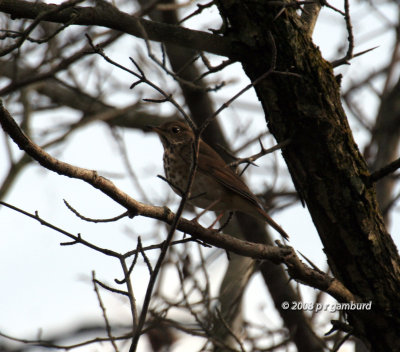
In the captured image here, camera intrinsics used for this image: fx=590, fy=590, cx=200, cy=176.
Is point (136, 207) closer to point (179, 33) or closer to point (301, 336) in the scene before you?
point (179, 33)

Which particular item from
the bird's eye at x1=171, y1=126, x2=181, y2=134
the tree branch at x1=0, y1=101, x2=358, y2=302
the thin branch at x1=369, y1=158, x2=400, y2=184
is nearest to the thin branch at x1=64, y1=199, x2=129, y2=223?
the tree branch at x1=0, y1=101, x2=358, y2=302

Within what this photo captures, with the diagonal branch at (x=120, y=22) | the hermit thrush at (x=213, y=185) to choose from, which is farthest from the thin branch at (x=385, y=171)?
the hermit thrush at (x=213, y=185)

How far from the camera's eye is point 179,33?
3715 millimetres

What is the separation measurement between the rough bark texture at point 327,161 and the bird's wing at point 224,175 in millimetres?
1809

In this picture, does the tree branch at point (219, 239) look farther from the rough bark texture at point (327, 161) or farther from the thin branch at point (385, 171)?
the thin branch at point (385, 171)

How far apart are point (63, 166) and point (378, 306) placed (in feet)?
6.83

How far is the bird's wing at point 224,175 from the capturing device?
5539 mm

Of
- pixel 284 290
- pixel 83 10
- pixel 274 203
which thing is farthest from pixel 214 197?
pixel 83 10

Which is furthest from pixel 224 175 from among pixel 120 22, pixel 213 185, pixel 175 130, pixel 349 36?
pixel 120 22

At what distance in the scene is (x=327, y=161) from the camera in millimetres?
Result: 3660

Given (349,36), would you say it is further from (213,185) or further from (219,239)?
(213,185)

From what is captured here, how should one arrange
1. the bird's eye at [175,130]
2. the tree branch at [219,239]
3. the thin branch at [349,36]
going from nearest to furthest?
the tree branch at [219,239], the thin branch at [349,36], the bird's eye at [175,130]

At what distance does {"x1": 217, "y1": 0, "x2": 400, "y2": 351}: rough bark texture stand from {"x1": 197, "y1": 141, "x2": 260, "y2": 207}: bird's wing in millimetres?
1809

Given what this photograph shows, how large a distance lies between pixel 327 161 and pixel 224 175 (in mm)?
2126
